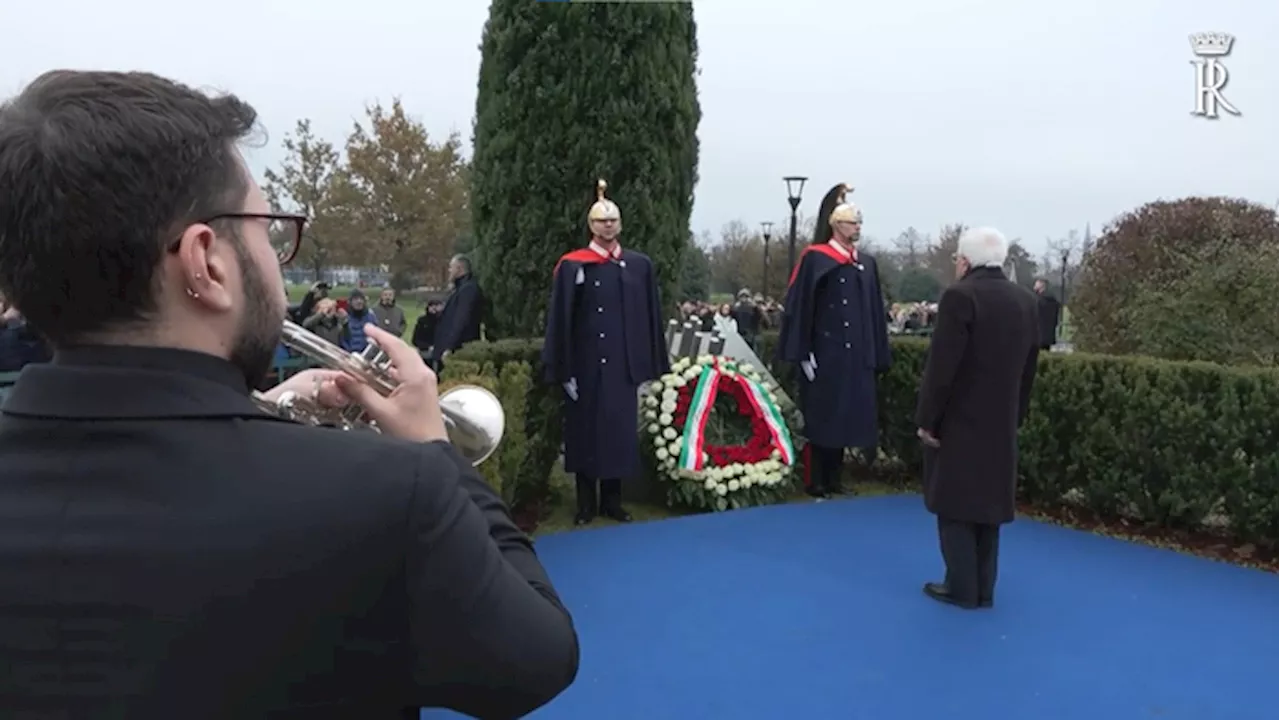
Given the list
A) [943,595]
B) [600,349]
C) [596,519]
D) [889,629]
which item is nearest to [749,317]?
[596,519]

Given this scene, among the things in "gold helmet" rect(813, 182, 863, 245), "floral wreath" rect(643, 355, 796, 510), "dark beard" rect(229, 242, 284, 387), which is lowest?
"floral wreath" rect(643, 355, 796, 510)

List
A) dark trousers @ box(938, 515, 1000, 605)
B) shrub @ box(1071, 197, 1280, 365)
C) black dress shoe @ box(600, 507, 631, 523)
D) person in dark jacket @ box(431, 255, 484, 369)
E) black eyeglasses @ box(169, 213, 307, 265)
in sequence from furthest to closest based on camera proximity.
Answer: shrub @ box(1071, 197, 1280, 365) < person in dark jacket @ box(431, 255, 484, 369) < black dress shoe @ box(600, 507, 631, 523) < dark trousers @ box(938, 515, 1000, 605) < black eyeglasses @ box(169, 213, 307, 265)

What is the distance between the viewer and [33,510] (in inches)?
36.5

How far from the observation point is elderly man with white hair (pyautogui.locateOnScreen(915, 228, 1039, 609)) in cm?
456

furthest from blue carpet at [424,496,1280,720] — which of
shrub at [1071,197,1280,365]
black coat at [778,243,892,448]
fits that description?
shrub at [1071,197,1280,365]

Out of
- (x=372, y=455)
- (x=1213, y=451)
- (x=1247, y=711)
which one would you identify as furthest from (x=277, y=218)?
(x=1213, y=451)

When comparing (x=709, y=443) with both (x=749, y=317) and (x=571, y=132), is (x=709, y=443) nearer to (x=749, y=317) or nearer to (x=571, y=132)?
(x=571, y=132)

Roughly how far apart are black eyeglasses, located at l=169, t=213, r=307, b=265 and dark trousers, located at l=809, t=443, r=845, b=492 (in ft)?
20.1

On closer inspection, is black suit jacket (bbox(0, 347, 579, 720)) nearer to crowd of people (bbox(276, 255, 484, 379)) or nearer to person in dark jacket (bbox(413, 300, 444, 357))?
crowd of people (bbox(276, 255, 484, 379))

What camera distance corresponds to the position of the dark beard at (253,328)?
1048mm

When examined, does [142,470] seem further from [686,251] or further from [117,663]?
[686,251]

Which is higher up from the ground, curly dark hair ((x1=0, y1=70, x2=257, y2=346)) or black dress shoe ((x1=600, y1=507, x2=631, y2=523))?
curly dark hair ((x1=0, y1=70, x2=257, y2=346))

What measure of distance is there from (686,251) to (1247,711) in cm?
476

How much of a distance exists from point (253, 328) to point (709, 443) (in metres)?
5.85
